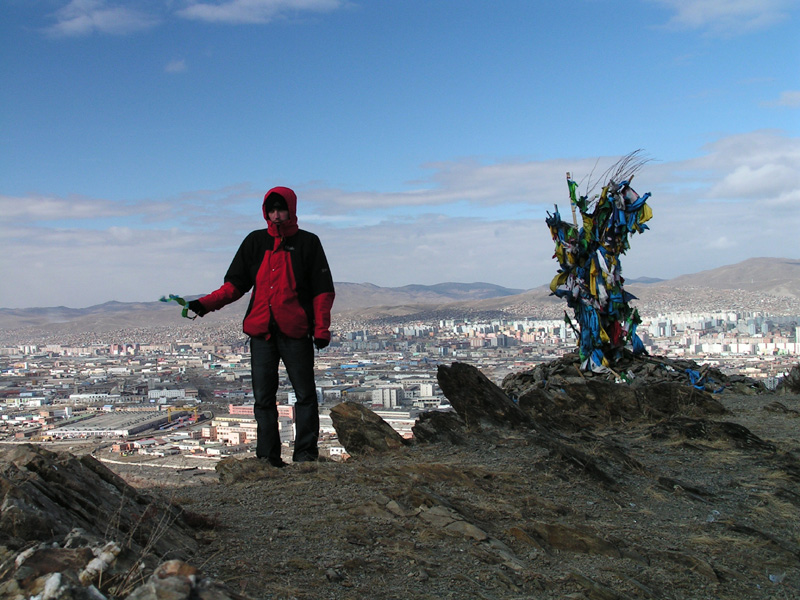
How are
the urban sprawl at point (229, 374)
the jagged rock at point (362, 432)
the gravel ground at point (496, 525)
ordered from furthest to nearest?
the urban sprawl at point (229, 374), the jagged rock at point (362, 432), the gravel ground at point (496, 525)

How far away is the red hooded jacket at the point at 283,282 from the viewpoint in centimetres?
506

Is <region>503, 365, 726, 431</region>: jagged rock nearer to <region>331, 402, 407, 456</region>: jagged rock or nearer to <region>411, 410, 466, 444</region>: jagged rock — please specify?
<region>411, 410, 466, 444</region>: jagged rock

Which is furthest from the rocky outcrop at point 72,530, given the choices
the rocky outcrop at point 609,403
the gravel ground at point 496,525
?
the rocky outcrop at point 609,403

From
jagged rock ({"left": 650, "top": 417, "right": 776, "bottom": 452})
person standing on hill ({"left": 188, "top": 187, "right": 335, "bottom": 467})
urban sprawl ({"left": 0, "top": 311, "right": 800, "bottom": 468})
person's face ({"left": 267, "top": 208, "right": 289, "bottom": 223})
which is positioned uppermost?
person's face ({"left": 267, "top": 208, "right": 289, "bottom": 223})

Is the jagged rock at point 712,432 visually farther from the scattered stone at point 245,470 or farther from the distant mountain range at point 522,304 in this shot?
the distant mountain range at point 522,304

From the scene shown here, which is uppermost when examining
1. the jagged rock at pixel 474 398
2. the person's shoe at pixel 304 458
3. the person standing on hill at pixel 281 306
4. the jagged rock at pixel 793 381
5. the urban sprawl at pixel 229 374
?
the person standing on hill at pixel 281 306

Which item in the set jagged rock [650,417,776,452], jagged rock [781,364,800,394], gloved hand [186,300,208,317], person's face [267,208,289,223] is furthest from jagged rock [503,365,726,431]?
gloved hand [186,300,208,317]

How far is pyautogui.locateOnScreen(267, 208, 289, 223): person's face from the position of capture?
16.6ft

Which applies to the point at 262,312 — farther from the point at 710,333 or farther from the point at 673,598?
the point at 710,333

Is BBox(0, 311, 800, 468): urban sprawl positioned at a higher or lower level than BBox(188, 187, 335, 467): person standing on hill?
lower

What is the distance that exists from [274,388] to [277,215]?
1285 mm

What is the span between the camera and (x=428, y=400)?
12438 mm

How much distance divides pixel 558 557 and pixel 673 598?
1.79ft

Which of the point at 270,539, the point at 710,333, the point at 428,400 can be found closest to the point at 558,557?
the point at 270,539
